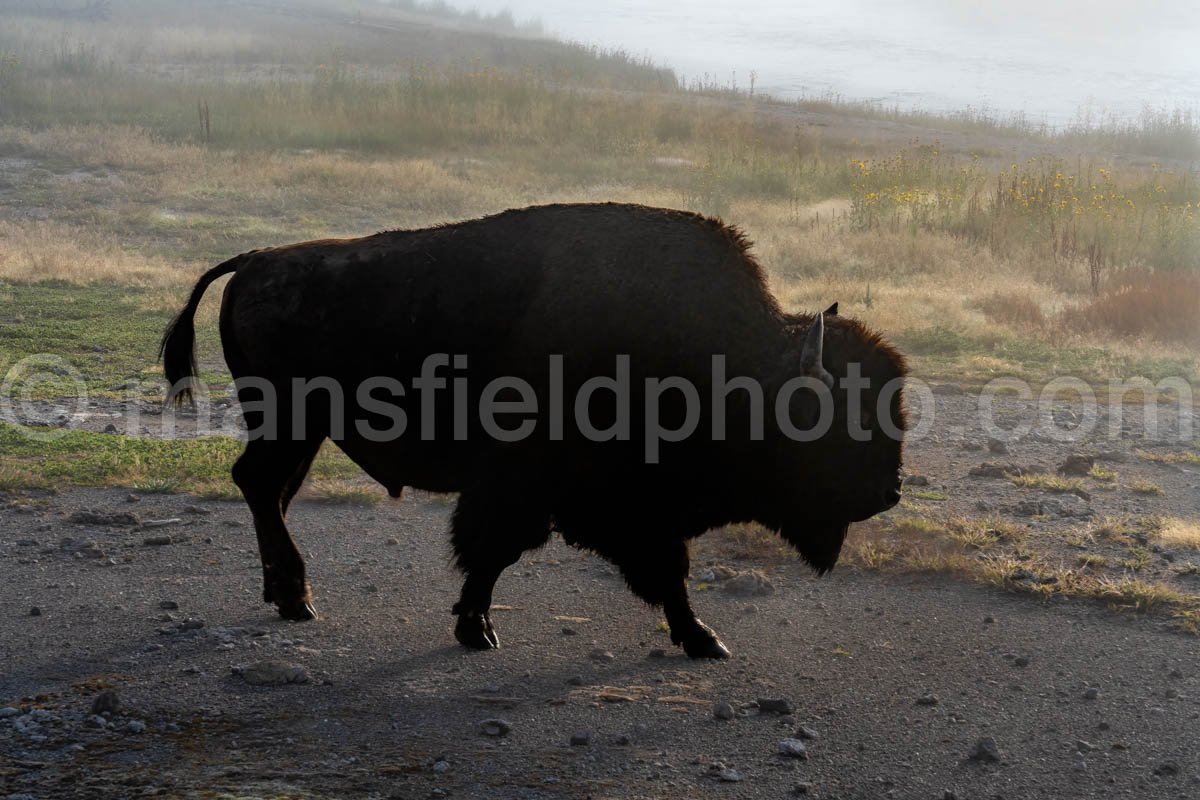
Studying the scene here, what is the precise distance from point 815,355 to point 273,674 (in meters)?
2.48

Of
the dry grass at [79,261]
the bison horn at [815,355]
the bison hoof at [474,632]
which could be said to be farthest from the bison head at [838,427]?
the dry grass at [79,261]

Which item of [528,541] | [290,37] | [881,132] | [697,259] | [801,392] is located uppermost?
[290,37]

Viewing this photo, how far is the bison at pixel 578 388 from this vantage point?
4.99 m

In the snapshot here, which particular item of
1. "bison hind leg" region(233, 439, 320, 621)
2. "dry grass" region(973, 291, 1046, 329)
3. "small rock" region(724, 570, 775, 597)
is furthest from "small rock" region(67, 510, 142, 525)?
"dry grass" region(973, 291, 1046, 329)

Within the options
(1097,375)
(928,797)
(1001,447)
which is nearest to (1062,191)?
(1097,375)

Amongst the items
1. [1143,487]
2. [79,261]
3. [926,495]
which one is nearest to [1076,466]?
[1143,487]

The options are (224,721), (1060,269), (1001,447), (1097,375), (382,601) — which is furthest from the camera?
(1060,269)

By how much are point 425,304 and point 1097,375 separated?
8.14m

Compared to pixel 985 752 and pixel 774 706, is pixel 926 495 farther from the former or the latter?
pixel 985 752

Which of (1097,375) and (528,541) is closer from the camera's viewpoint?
(528,541)

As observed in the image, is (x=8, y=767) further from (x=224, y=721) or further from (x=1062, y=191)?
(x=1062, y=191)

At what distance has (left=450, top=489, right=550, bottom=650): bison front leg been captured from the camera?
5023 mm

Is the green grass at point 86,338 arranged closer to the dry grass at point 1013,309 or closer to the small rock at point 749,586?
the small rock at point 749,586

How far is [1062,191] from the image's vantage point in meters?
18.5
